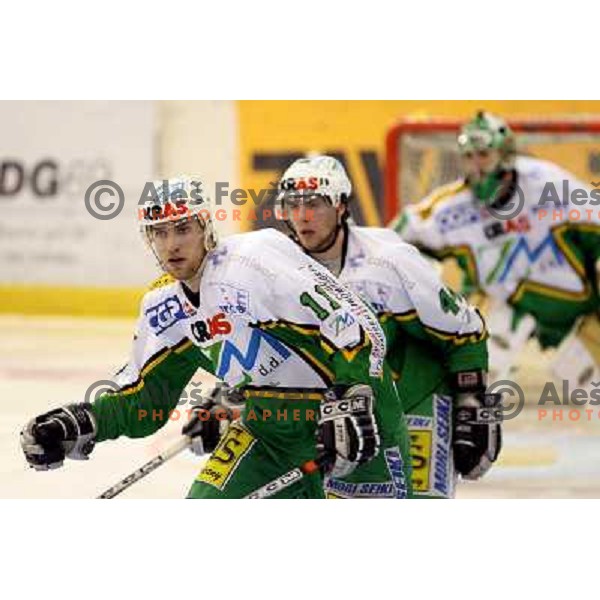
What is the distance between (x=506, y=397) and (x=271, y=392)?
16.0ft

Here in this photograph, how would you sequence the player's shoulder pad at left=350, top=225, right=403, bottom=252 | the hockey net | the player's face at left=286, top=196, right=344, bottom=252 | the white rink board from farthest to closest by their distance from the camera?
the white rink board < the hockey net < the player's shoulder pad at left=350, top=225, right=403, bottom=252 < the player's face at left=286, top=196, right=344, bottom=252

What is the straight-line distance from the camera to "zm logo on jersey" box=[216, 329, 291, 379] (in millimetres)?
4020

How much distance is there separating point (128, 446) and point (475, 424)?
2.57m

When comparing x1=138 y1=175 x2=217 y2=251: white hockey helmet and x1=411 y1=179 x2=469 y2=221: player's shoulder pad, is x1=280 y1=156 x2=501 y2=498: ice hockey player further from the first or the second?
x1=411 y1=179 x2=469 y2=221: player's shoulder pad

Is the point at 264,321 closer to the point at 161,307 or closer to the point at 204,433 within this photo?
the point at 161,307

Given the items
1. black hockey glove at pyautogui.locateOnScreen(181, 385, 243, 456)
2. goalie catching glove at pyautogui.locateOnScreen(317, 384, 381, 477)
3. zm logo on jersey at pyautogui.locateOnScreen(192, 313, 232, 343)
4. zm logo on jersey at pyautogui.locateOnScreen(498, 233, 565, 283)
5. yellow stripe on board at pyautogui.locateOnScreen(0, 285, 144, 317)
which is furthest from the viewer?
yellow stripe on board at pyautogui.locateOnScreen(0, 285, 144, 317)

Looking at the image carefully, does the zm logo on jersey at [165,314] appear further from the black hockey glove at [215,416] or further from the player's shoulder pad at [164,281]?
the black hockey glove at [215,416]

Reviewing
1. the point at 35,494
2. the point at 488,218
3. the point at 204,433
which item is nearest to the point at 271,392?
the point at 204,433

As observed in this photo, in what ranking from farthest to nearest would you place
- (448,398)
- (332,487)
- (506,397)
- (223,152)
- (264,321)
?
1. (223,152)
2. (506,397)
3. (448,398)
4. (332,487)
5. (264,321)

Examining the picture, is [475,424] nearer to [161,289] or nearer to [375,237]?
[375,237]

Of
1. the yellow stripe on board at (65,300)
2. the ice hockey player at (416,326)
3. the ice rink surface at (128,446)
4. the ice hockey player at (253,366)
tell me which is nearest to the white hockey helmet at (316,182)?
the ice hockey player at (416,326)

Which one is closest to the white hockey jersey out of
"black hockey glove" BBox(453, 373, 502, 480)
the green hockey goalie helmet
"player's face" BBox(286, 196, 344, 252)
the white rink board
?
the green hockey goalie helmet

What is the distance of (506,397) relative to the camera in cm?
881

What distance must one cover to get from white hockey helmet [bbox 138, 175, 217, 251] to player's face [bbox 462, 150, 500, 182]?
3926 mm
